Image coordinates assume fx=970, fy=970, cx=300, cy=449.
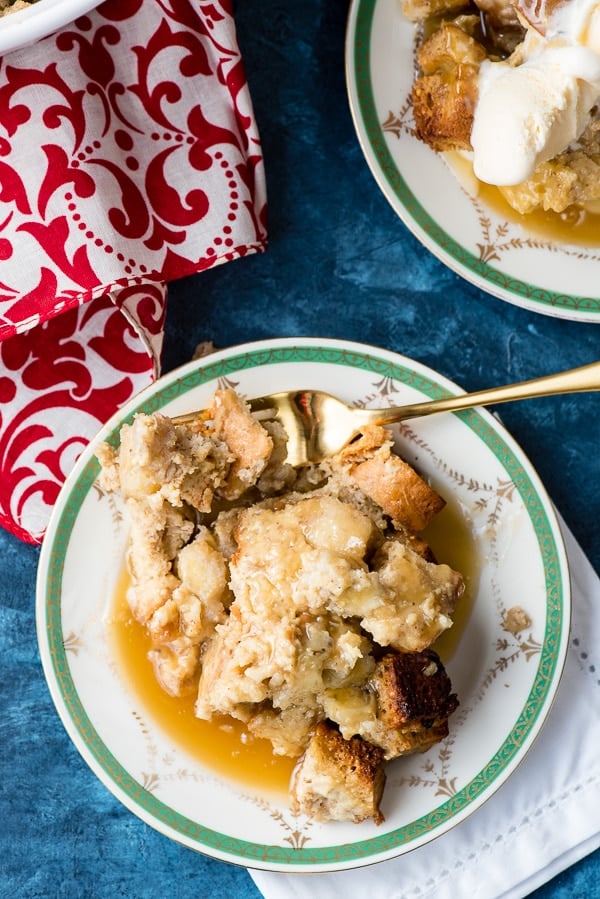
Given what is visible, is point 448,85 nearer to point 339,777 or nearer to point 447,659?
point 447,659

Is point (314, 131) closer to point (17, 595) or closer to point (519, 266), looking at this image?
point (519, 266)

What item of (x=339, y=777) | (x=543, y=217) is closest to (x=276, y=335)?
(x=543, y=217)

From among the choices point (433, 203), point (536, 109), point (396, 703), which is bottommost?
point (396, 703)

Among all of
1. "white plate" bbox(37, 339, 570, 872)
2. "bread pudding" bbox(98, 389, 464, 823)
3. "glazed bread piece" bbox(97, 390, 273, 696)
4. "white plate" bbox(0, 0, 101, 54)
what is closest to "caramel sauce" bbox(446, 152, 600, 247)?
"white plate" bbox(37, 339, 570, 872)

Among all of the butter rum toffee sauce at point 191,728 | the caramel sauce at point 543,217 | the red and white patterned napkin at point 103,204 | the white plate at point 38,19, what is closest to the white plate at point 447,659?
the butter rum toffee sauce at point 191,728

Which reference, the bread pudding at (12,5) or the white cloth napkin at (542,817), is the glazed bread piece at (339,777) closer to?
the white cloth napkin at (542,817)

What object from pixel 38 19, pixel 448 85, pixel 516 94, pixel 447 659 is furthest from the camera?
pixel 447 659
